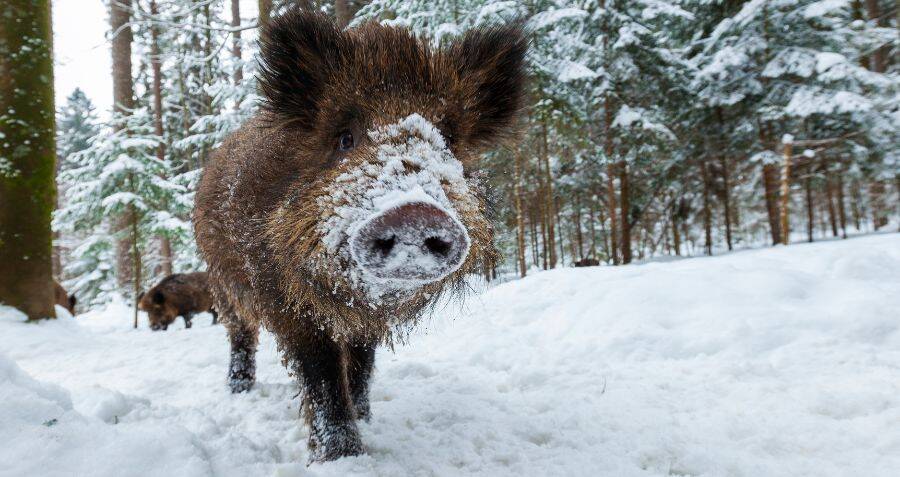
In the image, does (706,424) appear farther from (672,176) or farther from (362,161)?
(672,176)

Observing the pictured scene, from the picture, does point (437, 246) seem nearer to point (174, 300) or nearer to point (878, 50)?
point (174, 300)

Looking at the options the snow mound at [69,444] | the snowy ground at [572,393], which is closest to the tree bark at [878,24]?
the snowy ground at [572,393]

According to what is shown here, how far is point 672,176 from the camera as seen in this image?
51.1ft

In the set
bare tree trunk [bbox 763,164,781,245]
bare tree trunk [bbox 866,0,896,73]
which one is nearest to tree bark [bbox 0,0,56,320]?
bare tree trunk [bbox 763,164,781,245]

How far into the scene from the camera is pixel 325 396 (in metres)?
2.36

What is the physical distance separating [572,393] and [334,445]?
157 centimetres

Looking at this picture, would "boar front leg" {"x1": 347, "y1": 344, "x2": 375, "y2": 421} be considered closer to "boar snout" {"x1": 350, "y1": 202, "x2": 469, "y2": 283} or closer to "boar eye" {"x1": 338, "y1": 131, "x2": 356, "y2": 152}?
"boar eye" {"x1": 338, "y1": 131, "x2": 356, "y2": 152}

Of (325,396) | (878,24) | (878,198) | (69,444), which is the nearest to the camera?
(69,444)

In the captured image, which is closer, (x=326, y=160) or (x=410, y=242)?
(x=410, y=242)

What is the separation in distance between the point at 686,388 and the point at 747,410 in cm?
40

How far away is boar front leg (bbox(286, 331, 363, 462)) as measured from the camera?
2271 millimetres

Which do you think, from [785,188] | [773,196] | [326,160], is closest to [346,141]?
[326,160]

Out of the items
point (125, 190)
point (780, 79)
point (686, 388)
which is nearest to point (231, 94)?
point (125, 190)

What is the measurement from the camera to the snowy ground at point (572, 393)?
1579mm
